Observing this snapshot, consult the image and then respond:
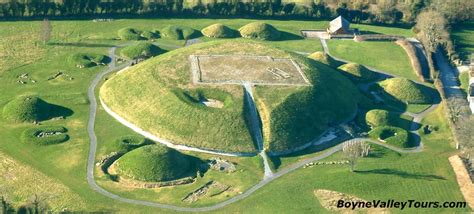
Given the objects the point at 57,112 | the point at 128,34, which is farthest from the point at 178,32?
the point at 57,112

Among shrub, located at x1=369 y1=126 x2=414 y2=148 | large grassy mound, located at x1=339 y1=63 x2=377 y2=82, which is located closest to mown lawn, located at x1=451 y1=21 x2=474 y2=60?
large grassy mound, located at x1=339 y1=63 x2=377 y2=82

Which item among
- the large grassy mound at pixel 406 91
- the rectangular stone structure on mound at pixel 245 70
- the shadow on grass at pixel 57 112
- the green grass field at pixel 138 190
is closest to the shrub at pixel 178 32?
the rectangular stone structure on mound at pixel 245 70

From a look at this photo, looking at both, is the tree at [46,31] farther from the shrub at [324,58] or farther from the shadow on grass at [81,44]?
the shrub at [324,58]

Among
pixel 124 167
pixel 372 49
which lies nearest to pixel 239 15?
pixel 372 49

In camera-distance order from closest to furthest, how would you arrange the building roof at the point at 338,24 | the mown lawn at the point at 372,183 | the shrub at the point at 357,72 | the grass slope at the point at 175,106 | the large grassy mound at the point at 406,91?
the mown lawn at the point at 372,183, the grass slope at the point at 175,106, the large grassy mound at the point at 406,91, the shrub at the point at 357,72, the building roof at the point at 338,24

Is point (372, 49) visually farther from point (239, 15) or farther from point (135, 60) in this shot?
point (135, 60)
